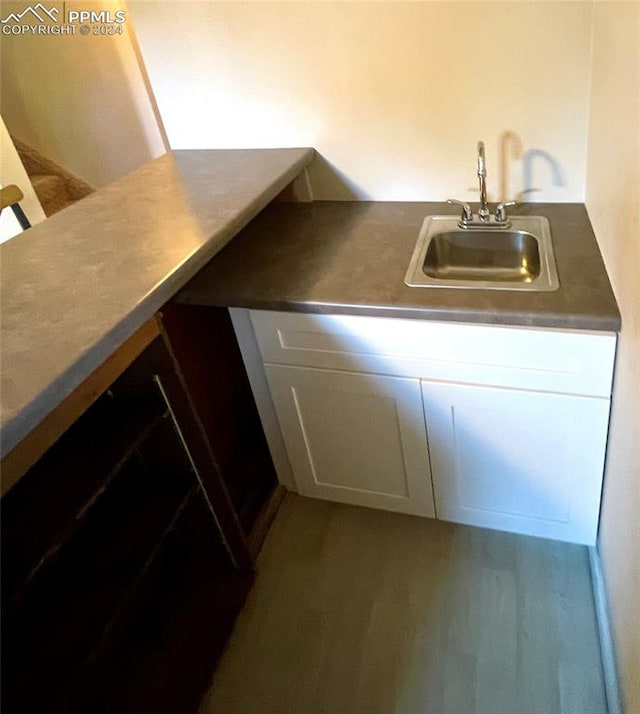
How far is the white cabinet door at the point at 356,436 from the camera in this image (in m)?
1.46

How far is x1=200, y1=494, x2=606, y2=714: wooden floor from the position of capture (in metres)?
1.34

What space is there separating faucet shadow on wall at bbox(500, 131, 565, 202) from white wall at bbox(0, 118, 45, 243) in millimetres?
2387

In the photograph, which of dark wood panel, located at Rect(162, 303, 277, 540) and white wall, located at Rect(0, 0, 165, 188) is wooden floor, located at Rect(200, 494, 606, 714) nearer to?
dark wood panel, located at Rect(162, 303, 277, 540)

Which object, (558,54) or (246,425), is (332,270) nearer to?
(246,425)

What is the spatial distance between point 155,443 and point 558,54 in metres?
1.40

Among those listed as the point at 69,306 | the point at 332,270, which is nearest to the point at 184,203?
the point at 332,270

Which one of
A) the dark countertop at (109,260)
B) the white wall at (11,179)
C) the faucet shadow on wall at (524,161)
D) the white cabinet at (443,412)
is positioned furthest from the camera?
the white wall at (11,179)

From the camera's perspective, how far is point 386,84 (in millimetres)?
1622

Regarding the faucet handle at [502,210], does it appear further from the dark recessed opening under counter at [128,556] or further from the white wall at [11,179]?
the white wall at [11,179]

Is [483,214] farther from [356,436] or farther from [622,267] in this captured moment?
[356,436]

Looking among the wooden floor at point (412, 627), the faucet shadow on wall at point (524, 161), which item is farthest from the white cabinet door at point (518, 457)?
the faucet shadow on wall at point (524, 161)

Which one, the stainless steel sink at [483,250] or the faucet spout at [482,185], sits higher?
the faucet spout at [482,185]

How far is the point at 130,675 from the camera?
1.41m

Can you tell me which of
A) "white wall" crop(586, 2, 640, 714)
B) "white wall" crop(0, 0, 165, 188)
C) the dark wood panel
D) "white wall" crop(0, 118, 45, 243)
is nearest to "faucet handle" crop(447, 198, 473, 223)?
"white wall" crop(586, 2, 640, 714)
